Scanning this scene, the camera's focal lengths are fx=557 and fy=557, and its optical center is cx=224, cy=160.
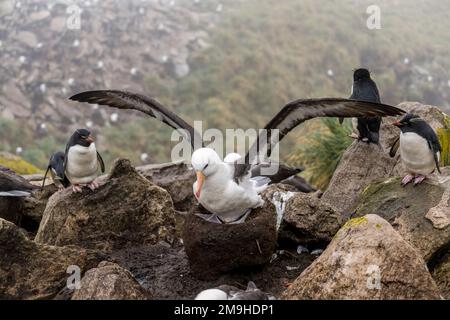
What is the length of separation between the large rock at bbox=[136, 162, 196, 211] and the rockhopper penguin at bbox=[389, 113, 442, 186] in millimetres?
3334

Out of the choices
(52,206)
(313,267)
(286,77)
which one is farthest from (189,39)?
(313,267)

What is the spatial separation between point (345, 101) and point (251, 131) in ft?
38.4

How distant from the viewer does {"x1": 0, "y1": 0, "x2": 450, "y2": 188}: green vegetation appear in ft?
53.1

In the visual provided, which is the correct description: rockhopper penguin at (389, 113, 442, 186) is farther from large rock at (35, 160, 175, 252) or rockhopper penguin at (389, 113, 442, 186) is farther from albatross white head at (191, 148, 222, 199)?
large rock at (35, 160, 175, 252)

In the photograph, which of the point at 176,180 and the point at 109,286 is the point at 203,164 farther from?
the point at 176,180

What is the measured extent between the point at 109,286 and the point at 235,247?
4.12 feet

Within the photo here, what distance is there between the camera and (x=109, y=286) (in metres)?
4.34

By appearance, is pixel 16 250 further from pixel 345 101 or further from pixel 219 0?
pixel 219 0

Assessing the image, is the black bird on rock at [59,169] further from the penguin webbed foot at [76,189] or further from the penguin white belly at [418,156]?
the penguin white belly at [418,156]

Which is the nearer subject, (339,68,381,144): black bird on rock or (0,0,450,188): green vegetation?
(339,68,381,144): black bird on rock

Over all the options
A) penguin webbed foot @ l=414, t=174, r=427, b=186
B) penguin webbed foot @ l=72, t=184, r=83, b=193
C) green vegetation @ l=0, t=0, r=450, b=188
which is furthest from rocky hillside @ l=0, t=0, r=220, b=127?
penguin webbed foot @ l=414, t=174, r=427, b=186

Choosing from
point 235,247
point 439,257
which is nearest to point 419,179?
point 439,257

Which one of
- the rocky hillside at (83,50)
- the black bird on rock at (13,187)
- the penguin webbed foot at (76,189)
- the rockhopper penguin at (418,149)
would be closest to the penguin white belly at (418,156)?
the rockhopper penguin at (418,149)

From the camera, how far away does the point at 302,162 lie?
473 inches
